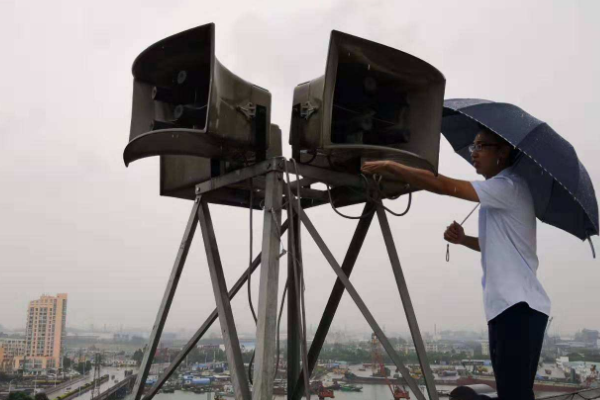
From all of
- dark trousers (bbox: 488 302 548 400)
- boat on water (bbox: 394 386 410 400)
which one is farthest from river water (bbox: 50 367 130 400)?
dark trousers (bbox: 488 302 548 400)

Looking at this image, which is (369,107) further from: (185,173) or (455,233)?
(185,173)

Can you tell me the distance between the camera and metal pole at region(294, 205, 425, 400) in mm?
2711

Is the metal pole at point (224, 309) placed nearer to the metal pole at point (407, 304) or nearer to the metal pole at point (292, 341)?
the metal pole at point (292, 341)

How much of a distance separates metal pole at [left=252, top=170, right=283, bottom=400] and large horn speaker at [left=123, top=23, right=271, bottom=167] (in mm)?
266

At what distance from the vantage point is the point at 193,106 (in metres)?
2.69

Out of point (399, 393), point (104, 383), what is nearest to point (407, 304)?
point (399, 393)

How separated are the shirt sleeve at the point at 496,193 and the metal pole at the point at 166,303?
173 centimetres

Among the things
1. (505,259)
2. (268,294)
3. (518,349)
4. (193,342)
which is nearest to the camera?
(518,349)

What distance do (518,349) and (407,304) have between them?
1049 mm

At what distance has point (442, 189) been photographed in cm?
224

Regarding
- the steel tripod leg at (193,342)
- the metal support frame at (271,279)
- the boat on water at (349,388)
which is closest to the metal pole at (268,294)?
the metal support frame at (271,279)

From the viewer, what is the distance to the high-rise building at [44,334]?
4.23m

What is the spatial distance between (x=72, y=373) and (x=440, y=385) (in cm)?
288

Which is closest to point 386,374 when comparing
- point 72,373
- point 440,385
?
point 440,385
